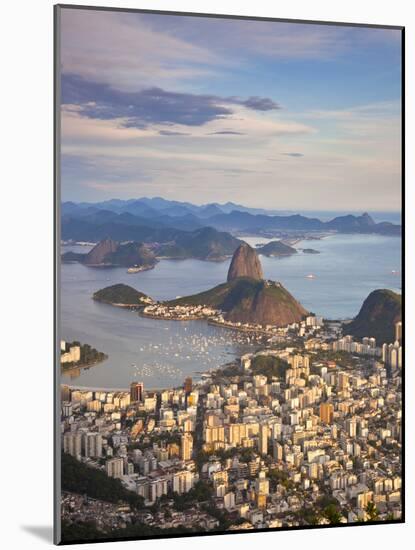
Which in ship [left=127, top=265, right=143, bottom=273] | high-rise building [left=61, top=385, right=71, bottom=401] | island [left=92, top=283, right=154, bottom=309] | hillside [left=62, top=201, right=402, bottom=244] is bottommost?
high-rise building [left=61, top=385, right=71, bottom=401]

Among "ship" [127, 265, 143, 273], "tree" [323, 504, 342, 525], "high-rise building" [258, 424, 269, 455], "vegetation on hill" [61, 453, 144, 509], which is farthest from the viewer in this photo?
"tree" [323, 504, 342, 525]

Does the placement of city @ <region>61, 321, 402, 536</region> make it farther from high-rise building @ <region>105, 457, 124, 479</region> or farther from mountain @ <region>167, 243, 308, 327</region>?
mountain @ <region>167, 243, 308, 327</region>

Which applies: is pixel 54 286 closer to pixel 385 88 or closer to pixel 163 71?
pixel 163 71

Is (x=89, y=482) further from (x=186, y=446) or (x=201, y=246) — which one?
(x=201, y=246)

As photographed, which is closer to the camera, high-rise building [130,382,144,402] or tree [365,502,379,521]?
high-rise building [130,382,144,402]

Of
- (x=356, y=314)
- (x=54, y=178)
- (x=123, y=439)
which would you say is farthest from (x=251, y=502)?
(x=54, y=178)

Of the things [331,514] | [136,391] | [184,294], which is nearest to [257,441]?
[331,514]

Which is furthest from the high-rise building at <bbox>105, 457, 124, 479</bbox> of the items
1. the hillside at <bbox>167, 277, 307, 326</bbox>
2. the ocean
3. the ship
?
the ship

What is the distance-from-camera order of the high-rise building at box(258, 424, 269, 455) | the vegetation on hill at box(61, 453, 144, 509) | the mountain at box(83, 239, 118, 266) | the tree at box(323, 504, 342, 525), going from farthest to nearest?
the tree at box(323, 504, 342, 525)
the high-rise building at box(258, 424, 269, 455)
the mountain at box(83, 239, 118, 266)
the vegetation on hill at box(61, 453, 144, 509)
